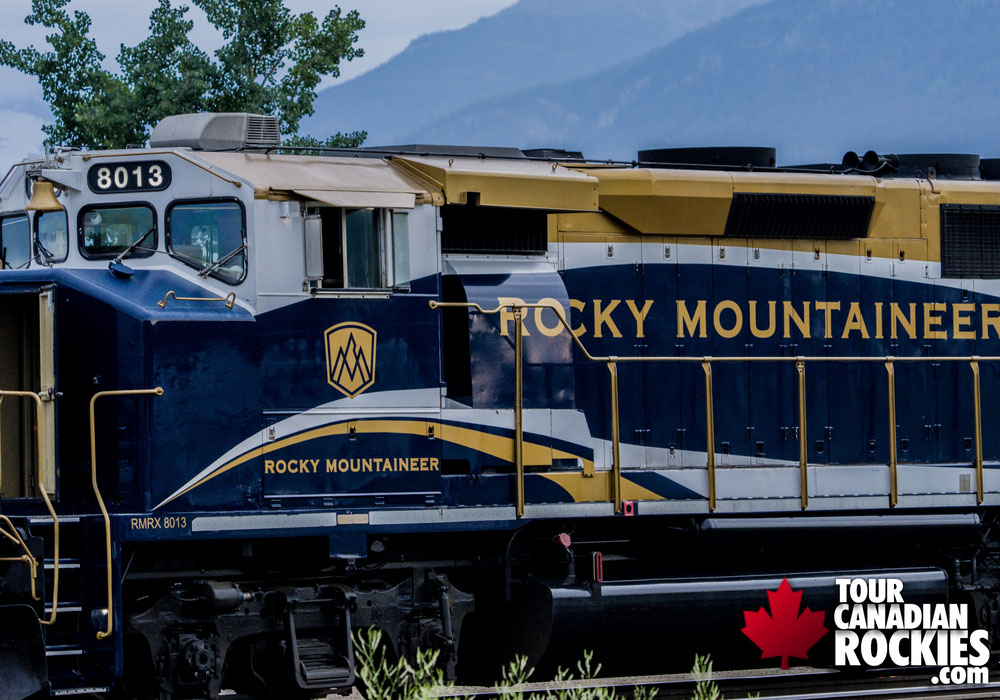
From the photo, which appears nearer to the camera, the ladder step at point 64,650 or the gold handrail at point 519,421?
the ladder step at point 64,650

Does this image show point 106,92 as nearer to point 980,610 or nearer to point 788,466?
point 788,466

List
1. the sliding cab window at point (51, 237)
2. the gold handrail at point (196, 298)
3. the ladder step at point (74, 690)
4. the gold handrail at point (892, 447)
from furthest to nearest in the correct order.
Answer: the gold handrail at point (892, 447), the sliding cab window at point (51, 237), the gold handrail at point (196, 298), the ladder step at point (74, 690)

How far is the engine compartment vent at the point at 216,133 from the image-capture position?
28.3ft

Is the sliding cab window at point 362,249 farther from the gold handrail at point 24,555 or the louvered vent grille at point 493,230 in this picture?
the gold handrail at point 24,555

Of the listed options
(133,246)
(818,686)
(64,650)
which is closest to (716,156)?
(818,686)

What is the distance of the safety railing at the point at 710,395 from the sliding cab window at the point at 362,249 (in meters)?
0.41

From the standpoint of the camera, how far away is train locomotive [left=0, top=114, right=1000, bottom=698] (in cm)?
783

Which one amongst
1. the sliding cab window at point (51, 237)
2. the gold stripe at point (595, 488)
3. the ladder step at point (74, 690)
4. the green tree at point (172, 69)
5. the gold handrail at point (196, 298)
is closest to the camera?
the ladder step at point (74, 690)

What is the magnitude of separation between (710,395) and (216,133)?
4033 mm

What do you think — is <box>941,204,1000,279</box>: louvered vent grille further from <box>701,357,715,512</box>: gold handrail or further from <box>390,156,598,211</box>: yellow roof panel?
<box>390,156,598,211</box>: yellow roof panel

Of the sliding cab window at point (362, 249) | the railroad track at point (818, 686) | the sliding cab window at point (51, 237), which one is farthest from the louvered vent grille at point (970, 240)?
the sliding cab window at point (51, 237)

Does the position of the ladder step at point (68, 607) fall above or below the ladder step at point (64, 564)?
below

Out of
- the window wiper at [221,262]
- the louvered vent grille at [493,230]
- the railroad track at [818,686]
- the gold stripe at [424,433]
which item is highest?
the louvered vent grille at [493,230]

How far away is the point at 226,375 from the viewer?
25.9 feet
